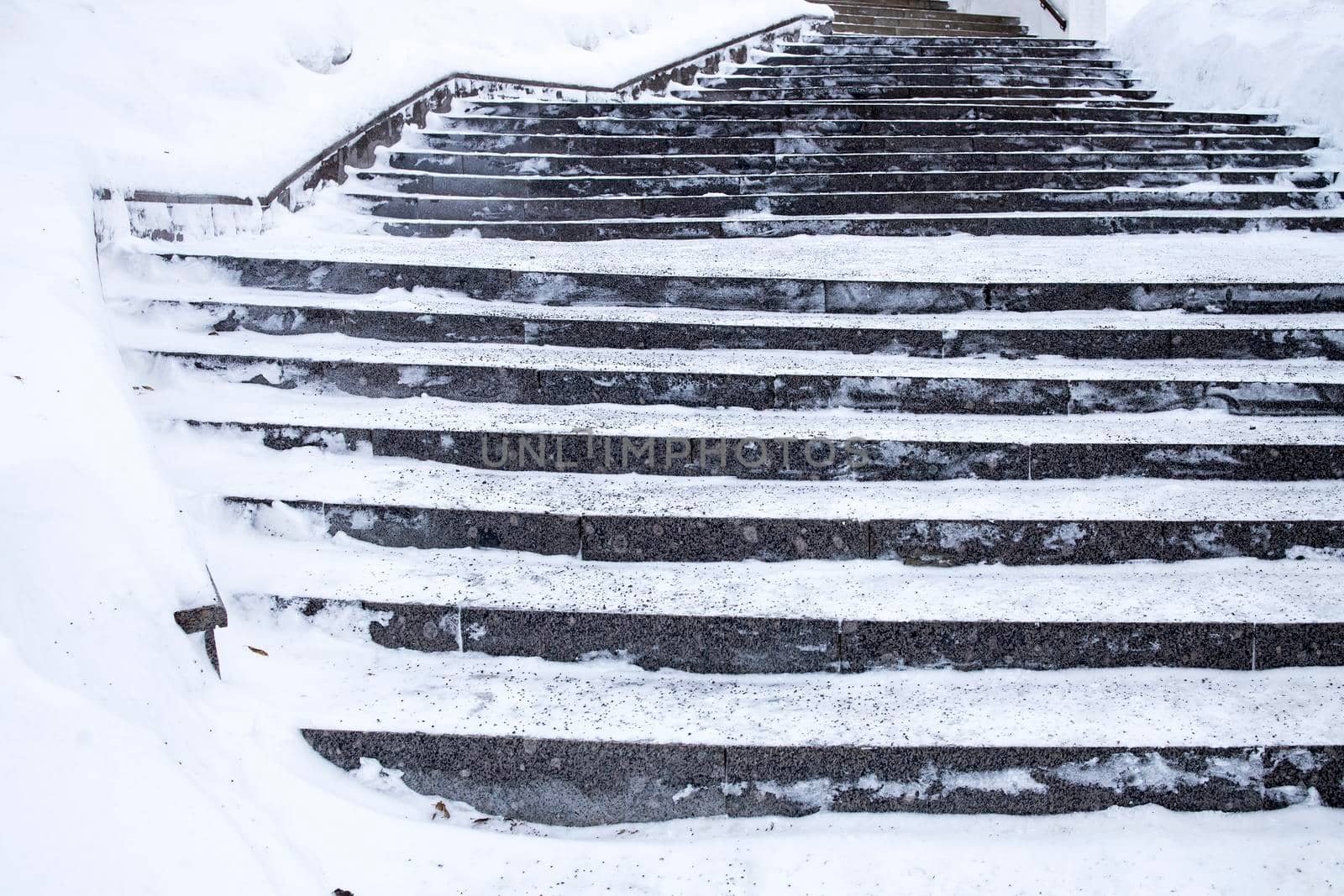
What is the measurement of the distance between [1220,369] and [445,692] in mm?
3200

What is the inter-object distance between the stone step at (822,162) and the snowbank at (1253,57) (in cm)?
86

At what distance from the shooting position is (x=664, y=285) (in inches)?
171

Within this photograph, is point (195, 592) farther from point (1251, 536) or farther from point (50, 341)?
point (1251, 536)

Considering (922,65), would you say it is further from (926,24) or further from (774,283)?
(774,283)

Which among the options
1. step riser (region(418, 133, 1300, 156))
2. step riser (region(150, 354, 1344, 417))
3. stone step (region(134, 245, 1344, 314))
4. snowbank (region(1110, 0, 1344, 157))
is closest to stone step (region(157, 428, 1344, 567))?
step riser (region(150, 354, 1344, 417))

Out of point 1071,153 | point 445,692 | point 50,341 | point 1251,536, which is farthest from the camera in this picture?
point 1071,153

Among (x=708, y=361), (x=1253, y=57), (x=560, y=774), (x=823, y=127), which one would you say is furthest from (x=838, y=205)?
(x=1253, y=57)

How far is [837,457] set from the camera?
332 centimetres

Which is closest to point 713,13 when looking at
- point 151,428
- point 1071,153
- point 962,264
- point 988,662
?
point 1071,153

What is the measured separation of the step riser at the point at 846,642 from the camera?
8.78 feet

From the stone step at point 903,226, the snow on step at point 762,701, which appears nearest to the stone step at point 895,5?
the stone step at point 903,226

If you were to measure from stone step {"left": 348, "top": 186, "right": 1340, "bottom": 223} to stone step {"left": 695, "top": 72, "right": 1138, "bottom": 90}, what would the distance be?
3.15 m

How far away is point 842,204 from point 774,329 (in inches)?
79.3

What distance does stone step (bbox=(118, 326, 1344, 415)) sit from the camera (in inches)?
142
